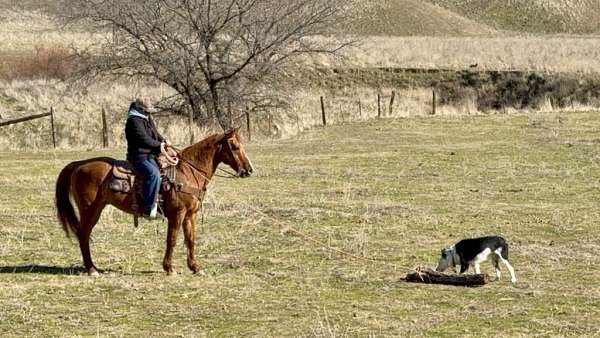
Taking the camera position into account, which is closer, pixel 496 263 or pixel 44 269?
pixel 496 263

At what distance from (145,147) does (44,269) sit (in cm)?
230

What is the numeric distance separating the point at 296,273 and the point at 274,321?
8.78ft

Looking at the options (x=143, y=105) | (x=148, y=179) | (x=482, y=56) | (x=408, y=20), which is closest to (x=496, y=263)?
(x=148, y=179)

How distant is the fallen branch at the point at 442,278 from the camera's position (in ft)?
41.3

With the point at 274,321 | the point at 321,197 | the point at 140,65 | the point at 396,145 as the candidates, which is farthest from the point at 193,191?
the point at 140,65

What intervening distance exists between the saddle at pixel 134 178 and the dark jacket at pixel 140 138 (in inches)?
A: 5.3

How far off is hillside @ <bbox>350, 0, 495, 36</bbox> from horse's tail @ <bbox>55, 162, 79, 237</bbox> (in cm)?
9102

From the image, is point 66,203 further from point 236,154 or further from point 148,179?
point 236,154

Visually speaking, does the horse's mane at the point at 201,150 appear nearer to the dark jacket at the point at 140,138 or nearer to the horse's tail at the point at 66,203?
the dark jacket at the point at 140,138

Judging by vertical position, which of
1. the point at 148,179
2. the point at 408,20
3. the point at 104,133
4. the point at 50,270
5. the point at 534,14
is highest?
the point at 534,14

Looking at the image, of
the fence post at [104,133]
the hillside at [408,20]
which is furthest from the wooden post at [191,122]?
the hillside at [408,20]

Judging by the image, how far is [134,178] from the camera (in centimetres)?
1305

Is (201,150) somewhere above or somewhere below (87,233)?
above

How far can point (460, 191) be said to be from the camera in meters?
21.6
